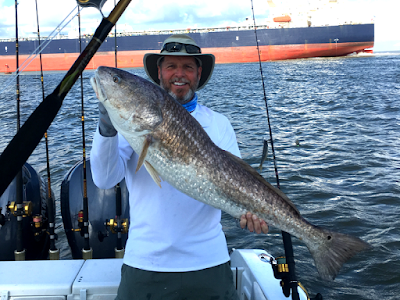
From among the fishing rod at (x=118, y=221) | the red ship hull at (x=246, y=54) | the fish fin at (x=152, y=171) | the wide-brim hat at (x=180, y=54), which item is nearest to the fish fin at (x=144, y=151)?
the fish fin at (x=152, y=171)

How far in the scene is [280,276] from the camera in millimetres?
2846

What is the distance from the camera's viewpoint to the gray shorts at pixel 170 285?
7.50 feet

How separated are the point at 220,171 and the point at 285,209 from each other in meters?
0.53

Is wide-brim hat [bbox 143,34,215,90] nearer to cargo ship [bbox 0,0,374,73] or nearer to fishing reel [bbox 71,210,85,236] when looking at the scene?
fishing reel [bbox 71,210,85,236]

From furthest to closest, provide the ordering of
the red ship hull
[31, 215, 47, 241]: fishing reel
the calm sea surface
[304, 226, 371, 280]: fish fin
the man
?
the red ship hull < the calm sea surface < [31, 215, 47, 241]: fishing reel < [304, 226, 371, 280]: fish fin < the man

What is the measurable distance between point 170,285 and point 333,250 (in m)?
1.16

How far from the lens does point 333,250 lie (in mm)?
2453

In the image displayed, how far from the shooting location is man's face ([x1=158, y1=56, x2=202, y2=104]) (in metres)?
2.67

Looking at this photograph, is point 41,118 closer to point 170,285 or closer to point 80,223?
point 170,285

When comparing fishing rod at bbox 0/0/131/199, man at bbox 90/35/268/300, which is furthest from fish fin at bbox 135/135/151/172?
fishing rod at bbox 0/0/131/199

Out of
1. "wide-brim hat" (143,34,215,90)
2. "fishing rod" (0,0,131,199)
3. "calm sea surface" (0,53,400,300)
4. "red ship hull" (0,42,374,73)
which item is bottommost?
"calm sea surface" (0,53,400,300)

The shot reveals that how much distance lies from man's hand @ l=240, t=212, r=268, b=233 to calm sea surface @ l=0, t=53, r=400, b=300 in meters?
0.74

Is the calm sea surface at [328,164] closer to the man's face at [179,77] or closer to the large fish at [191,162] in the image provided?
the large fish at [191,162]

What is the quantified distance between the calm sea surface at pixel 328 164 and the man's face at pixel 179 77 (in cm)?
135
